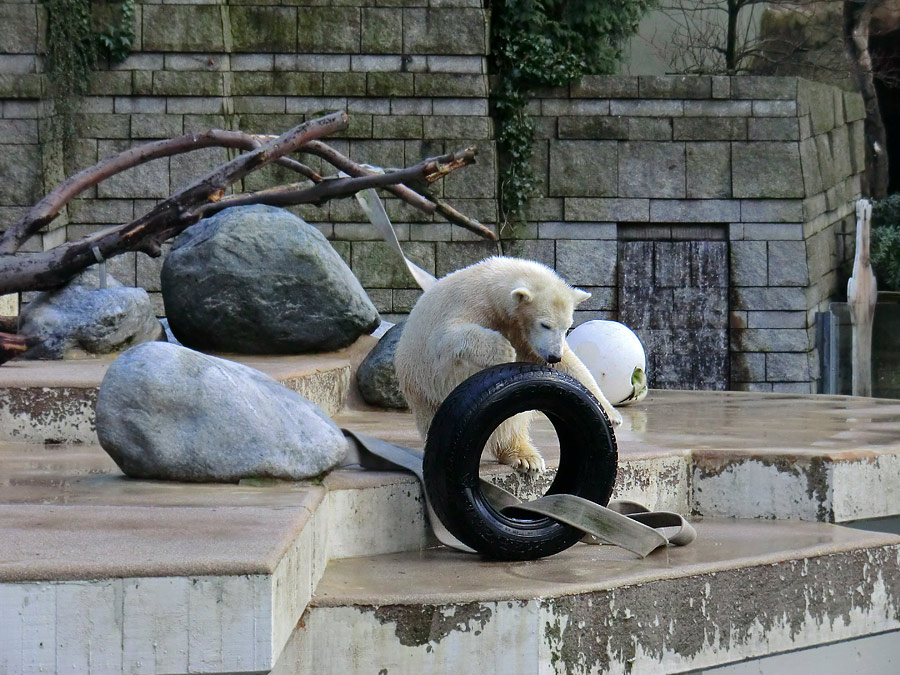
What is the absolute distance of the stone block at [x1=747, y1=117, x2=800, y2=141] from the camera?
423 inches

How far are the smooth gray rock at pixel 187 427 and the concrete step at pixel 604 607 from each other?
1.36 ft

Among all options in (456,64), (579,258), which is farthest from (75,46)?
(579,258)

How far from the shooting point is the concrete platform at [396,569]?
237 centimetres

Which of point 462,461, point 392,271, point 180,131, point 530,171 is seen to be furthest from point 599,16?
point 462,461

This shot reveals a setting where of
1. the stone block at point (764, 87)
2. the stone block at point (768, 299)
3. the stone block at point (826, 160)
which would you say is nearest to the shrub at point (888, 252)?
the stone block at point (826, 160)

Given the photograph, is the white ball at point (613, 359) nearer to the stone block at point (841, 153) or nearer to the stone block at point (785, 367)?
the stone block at point (785, 367)

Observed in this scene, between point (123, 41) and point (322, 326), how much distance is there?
202 inches

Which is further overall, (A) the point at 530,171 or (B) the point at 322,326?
(A) the point at 530,171

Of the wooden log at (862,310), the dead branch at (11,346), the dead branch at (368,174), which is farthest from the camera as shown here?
the wooden log at (862,310)

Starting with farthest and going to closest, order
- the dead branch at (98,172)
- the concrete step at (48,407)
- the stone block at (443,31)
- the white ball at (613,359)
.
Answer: the stone block at (443,31) → the white ball at (613,359) → the dead branch at (98,172) → the concrete step at (48,407)

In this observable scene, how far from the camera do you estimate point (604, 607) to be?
123 inches

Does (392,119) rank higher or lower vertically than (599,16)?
lower

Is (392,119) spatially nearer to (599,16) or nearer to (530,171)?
(530,171)

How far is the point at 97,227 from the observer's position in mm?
10031
